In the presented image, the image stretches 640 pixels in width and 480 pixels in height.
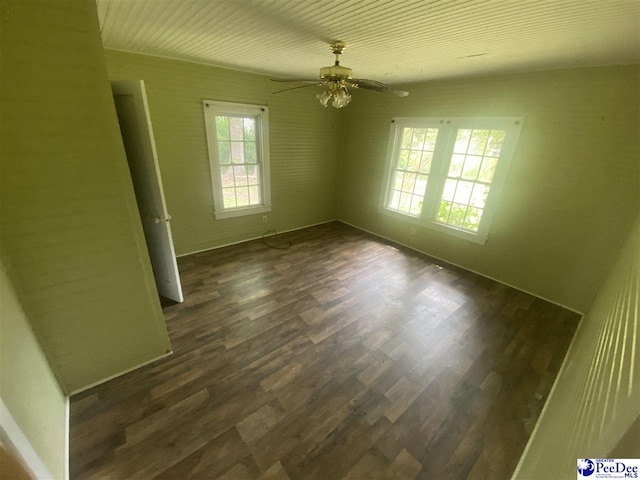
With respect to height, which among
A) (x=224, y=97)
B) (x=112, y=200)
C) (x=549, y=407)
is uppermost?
(x=224, y=97)

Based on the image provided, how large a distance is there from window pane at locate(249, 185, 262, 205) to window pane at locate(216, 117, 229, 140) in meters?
0.87

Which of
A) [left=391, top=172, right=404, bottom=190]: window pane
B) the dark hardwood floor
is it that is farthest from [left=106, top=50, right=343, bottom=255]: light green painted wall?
[left=391, top=172, right=404, bottom=190]: window pane

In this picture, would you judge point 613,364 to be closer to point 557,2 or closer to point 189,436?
point 557,2

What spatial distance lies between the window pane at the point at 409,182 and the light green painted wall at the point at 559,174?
36.7 inches

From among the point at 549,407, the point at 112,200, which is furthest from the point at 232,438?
the point at 549,407

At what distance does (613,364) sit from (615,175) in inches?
113

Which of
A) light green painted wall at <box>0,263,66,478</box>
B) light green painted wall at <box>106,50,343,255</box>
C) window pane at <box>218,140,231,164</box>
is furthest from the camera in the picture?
window pane at <box>218,140,231,164</box>

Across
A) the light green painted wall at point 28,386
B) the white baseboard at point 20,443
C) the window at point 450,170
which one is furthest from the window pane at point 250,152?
the white baseboard at point 20,443

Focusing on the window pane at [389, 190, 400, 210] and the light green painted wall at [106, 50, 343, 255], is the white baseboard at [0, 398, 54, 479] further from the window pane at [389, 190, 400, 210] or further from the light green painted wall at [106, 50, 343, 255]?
the window pane at [389, 190, 400, 210]

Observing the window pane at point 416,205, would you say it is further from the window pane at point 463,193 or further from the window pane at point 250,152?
the window pane at point 250,152

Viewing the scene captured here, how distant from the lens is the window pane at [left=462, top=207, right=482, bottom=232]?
140 inches

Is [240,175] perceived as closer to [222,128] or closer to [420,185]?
[222,128]

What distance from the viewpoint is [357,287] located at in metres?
3.17

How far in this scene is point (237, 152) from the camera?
386cm
